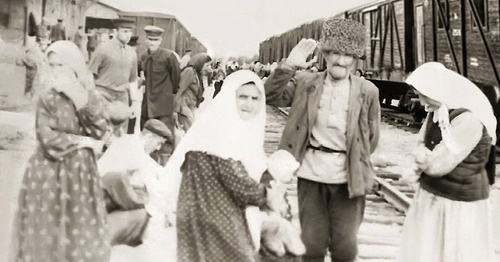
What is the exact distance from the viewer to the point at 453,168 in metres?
2.11

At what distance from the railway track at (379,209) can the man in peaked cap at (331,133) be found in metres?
0.15

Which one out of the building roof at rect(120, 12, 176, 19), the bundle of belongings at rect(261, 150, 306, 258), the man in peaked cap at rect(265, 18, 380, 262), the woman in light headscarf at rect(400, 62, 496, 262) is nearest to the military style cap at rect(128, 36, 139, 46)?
the building roof at rect(120, 12, 176, 19)

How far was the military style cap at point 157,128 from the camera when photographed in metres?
2.26

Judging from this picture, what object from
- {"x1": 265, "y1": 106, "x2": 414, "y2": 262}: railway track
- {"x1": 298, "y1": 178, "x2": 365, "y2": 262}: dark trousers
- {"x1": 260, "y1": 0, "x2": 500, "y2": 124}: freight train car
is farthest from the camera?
{"x1": 260, "y1": 0, "x2": 500, "y2": 124}: freight train car

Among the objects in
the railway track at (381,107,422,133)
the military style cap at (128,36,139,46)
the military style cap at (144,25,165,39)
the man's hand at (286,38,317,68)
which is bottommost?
the railway track at (381,107,422,133)

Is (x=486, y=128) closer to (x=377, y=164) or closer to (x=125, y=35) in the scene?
(x=377, y=164)

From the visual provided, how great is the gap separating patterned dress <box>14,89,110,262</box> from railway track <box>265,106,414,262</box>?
0.71m

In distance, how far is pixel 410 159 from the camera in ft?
7.34

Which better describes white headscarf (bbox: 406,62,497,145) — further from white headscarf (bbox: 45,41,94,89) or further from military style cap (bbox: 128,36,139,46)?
white headscarf (bbox: 45,41,94,89)

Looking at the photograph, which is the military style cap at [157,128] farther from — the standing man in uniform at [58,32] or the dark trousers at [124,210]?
the standing man in uniform at [58,32]

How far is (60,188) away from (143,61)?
1.93ft

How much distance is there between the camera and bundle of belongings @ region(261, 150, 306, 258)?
211 cm

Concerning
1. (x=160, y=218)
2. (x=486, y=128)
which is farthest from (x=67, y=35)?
(x=486, y=128)

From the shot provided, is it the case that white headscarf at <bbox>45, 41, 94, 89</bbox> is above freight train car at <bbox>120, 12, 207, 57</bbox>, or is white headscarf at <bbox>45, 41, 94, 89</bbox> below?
below
